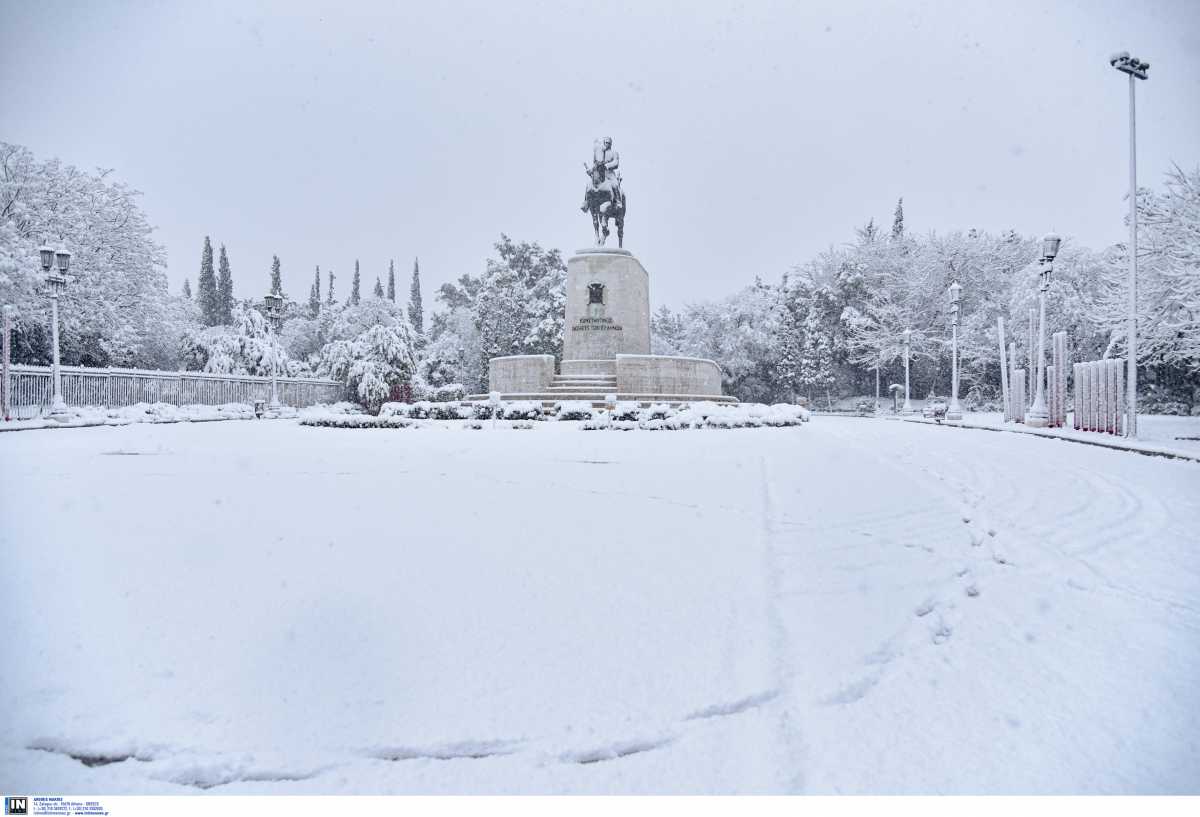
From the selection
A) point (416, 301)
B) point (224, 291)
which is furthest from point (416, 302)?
point (224, 291)

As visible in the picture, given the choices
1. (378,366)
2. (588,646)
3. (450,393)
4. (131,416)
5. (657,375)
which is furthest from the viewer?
(378,366)

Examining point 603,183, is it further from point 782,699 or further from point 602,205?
point 782,699

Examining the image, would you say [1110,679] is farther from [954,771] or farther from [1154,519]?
[1154,519]

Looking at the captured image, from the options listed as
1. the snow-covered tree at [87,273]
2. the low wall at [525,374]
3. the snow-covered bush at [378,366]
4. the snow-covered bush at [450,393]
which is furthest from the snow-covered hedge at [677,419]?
the snow-covered bush at [378,366]

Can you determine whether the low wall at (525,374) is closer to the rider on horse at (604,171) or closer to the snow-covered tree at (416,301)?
the rider on horse at (604,171)

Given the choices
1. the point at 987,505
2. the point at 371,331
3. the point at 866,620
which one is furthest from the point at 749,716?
the point at 371,331

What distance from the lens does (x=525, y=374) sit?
61.2 ft

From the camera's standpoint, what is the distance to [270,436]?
11258mm

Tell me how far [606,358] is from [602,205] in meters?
5.83

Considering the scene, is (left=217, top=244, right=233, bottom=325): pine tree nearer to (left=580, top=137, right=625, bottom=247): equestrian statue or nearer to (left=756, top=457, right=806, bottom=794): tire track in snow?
(left=580, top=137, right=625, bottom=247): equestrian statue

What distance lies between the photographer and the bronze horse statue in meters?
21.3

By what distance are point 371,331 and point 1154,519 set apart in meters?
29.8

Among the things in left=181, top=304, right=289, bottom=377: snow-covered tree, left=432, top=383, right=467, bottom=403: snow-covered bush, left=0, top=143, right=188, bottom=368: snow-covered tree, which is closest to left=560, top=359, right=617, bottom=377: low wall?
left=432, top=383, right=467, bottom=403: snow-covered bush

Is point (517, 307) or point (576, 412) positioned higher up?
point (517, 307)
